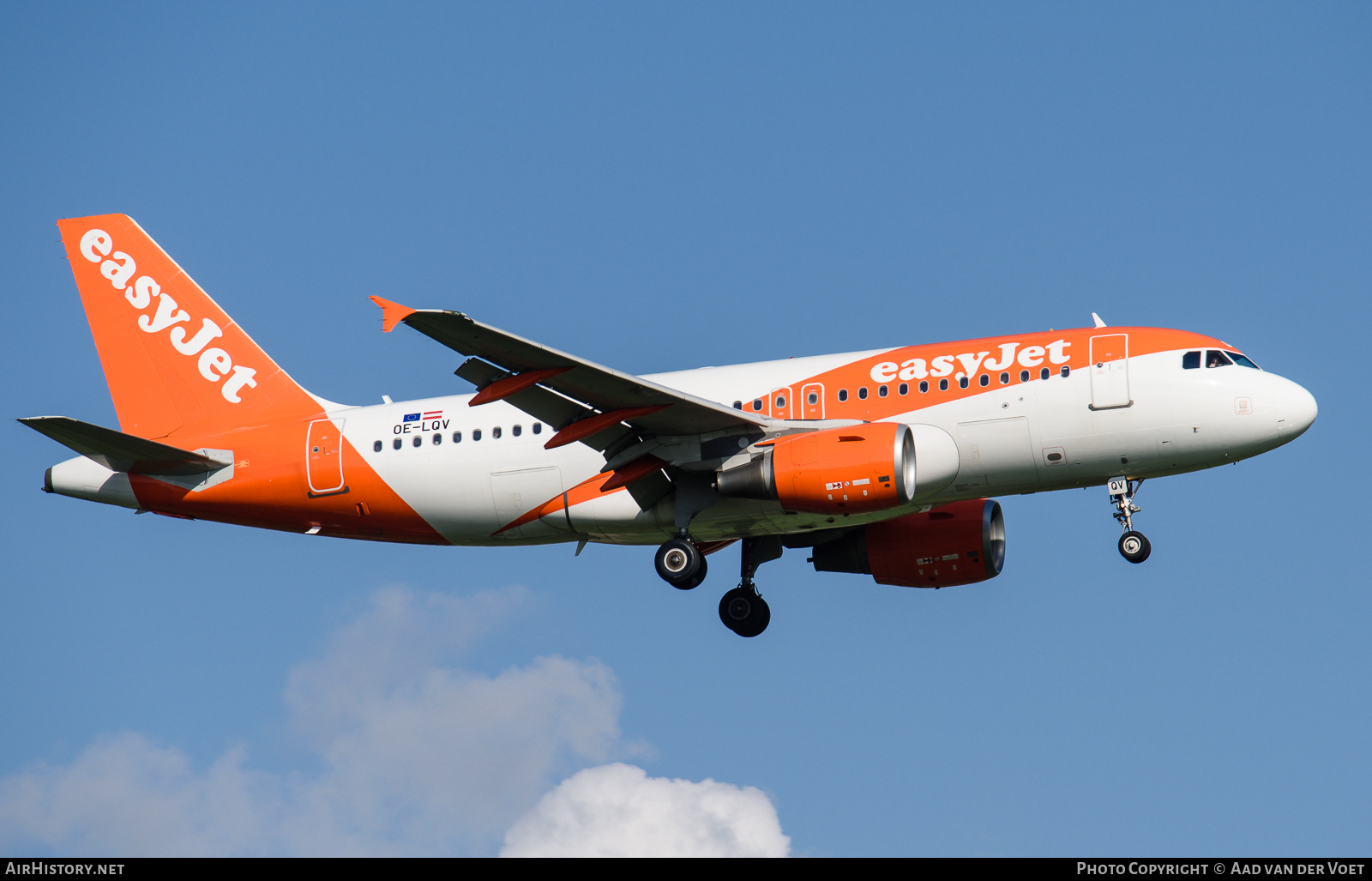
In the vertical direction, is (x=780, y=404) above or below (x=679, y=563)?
above

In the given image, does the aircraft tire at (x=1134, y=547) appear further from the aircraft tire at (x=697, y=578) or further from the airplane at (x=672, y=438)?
the aircraft tire at (x=697, y=578)

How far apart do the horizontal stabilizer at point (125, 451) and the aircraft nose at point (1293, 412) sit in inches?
870

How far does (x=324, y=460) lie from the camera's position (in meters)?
31.6

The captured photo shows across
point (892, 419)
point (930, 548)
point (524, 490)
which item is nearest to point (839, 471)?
point (892, 419)

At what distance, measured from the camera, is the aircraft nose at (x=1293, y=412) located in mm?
27281

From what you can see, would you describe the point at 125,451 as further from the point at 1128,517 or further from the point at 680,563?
the point at 1128,517

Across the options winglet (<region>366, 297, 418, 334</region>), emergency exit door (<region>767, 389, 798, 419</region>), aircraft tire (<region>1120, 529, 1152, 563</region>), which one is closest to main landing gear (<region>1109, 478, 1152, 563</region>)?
aircraft tire (<region>1120, 529, 1152, 563</region>)

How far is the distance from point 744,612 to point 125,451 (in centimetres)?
1407

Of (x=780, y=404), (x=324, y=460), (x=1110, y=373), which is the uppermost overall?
(x=1110, y=373)

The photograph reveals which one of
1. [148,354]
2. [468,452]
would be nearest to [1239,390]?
[468,452]

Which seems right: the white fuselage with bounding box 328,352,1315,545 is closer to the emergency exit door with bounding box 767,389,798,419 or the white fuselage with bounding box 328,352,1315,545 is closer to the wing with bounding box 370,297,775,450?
the emergency exit door with bounding box 767,389,798,419

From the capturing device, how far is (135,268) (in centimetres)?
3500

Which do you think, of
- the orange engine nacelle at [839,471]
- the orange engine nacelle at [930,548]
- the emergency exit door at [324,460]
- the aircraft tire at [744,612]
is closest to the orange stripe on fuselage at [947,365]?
the orange engine nacelle at [839,471]
